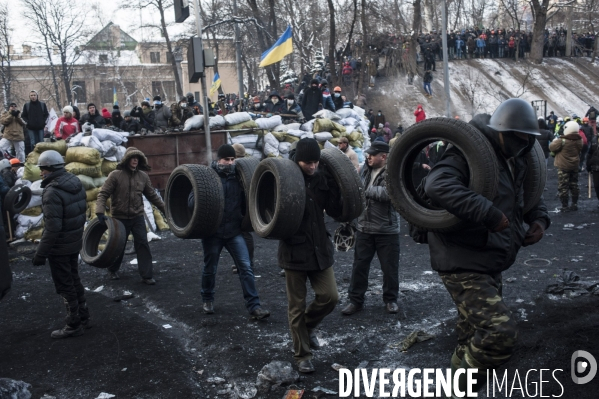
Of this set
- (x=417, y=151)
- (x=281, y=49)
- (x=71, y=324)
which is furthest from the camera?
(x=281, y=49)

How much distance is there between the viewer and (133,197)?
8.20 meters

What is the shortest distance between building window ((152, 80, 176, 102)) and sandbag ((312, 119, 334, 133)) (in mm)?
45072

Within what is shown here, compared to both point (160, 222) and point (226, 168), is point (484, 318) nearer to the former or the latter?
point (226, 168)

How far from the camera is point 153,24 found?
43.4 metres

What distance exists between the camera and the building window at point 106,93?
55244 millimetres

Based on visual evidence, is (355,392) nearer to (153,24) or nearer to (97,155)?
(97,155)

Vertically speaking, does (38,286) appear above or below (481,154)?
below

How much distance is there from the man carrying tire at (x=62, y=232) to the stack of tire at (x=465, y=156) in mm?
3482

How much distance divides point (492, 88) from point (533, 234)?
30.7m

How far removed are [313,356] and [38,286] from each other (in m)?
5.09

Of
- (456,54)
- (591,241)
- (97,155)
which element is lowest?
(591,241)

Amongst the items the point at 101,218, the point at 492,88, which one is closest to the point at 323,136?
the point at 101,218

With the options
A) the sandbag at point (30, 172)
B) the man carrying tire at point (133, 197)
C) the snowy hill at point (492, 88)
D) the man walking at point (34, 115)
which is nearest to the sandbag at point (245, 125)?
the sandbag at point (30, 172)

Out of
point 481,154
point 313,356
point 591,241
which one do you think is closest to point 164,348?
point 313,356
